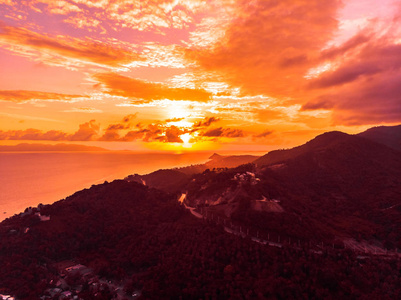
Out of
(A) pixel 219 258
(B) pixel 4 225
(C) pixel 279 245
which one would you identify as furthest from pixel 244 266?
(B) pixel 4 225

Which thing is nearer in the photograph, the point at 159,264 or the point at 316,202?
the point at 159,264

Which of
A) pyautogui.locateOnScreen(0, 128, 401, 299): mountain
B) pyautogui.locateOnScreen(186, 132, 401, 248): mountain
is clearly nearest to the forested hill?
pyautogui.locateOnScreen(0, 128, 401, 299): mountain

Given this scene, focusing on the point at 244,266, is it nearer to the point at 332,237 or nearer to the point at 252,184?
the point at 332,237

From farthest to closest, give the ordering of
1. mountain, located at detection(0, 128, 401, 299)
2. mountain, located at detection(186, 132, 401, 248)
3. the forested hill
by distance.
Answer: mountain, located at detection(186, 132, 401, 248) → mountain, located at detection(0, 128, 401, 299) → the forested hill

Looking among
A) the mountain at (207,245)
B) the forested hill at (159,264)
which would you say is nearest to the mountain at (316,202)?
the mountain at (207,245)

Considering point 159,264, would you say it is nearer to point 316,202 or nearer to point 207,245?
point 207,245

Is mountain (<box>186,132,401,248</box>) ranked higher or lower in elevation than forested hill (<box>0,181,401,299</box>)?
higher

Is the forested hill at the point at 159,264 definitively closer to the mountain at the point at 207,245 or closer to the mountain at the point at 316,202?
the mountain at the point at 207,245

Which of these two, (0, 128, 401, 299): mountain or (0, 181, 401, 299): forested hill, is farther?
(0, 128, 401, 299): mountain

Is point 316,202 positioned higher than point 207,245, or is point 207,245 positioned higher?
point 316,202

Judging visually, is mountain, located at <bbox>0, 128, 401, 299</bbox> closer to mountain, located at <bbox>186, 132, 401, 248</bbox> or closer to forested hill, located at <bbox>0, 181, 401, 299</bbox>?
forested hill, located at <bbox>0, 181, 401, 299</bbox>

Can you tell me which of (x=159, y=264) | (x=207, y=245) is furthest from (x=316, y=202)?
(x=159, y=264)
